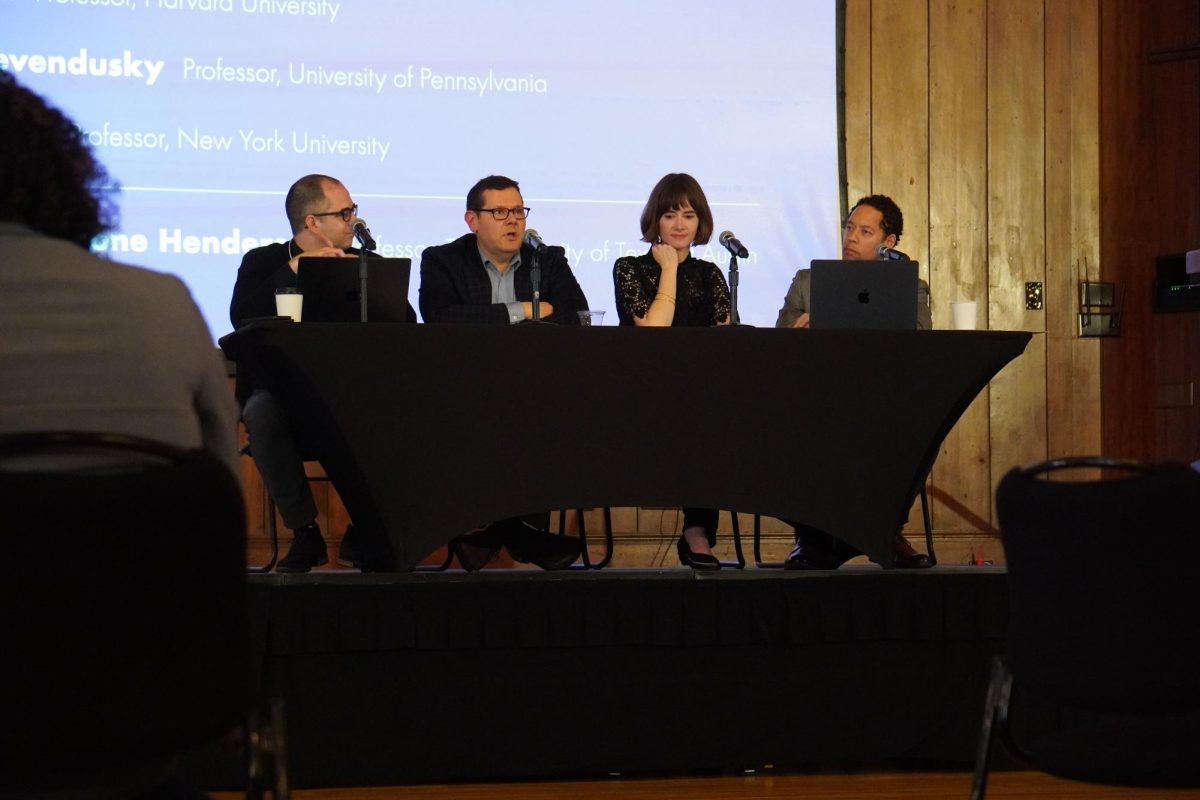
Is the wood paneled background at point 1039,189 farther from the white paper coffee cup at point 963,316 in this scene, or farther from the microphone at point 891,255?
the white paper coffee cup at point 963,316

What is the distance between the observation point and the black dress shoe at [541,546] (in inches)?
145

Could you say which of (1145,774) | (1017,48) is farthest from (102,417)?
(1017,48)

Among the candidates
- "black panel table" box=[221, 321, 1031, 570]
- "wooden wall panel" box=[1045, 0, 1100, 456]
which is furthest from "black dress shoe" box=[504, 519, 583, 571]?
"wooden wall panel" box=[1045, 0, 1100, 456]

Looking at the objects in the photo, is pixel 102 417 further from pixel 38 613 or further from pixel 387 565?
pixel 387 565

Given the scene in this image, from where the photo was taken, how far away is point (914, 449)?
3369 mm

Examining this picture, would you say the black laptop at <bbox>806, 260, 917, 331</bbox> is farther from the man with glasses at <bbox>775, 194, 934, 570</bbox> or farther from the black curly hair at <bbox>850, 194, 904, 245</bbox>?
the black curly hair at <bbox>850, 194, 904, 245</bbox>

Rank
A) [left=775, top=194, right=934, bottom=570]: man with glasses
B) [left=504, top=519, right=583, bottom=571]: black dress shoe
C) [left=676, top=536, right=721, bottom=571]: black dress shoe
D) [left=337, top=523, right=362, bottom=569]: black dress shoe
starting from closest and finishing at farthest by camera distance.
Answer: [left=337, top=523, right=362, bottom=569]: black dress shoe
[left=676, top=536, right=721, bottom=571]: black dress shoe
[left=504, top=519, right=583, bottom=571]: black dress shoe
[left=775, top=194, right=934, bottom=570]: man with glasses

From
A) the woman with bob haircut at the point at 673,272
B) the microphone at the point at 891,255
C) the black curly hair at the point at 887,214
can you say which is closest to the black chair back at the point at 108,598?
the microphone at the point at 891,255

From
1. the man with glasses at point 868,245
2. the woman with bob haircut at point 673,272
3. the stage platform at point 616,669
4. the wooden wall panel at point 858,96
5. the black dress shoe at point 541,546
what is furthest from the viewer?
the wooden wall panel at point 858,96

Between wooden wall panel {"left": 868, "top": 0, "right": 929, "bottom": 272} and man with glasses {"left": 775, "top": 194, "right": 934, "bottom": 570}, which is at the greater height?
wooden wall panel {"left": 868, "top": 0, "right": 929, "bottom": 272}

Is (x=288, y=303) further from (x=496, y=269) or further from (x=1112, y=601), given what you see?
(x=1112, y=601)

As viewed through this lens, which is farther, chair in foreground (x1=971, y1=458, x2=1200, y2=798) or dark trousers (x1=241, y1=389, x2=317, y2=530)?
dark trousers (x1=241, y1=389, x2=317, y2=530)

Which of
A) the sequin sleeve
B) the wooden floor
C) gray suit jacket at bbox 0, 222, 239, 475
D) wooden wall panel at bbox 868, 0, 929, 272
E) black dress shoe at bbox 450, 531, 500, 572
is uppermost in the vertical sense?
wooden wall panel at bbox 868, 0, 929, 272

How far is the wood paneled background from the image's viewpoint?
5.52 meters
